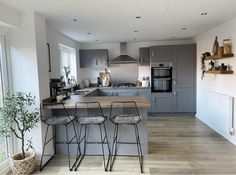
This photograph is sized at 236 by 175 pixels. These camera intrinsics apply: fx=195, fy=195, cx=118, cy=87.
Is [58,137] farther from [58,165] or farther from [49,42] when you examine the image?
[49,42]

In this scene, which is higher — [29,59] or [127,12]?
[127,12]

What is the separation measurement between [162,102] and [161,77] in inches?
30.0

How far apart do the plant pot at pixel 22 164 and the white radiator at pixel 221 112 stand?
3.57 meters

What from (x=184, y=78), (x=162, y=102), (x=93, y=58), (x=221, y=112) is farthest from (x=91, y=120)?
(x=184, y=78)

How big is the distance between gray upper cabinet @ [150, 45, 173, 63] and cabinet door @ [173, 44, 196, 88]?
146 mm

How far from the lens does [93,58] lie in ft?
20.8

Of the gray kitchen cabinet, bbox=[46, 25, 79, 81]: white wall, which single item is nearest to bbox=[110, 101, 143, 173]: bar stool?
bbox=[46, 25, 79, 81]: white wall

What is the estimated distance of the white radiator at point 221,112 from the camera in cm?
376

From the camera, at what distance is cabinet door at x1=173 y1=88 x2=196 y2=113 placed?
5848 millimetres

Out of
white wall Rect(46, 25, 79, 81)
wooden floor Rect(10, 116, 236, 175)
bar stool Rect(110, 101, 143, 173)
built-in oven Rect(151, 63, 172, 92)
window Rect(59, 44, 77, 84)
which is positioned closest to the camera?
wooden floor Rect(10, 116, 236, 175)

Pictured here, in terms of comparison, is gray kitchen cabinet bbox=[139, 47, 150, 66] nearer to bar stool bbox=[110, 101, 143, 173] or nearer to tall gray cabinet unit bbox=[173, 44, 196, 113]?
tall gray cabinet unit bbox=[173, 44, 196, 113]

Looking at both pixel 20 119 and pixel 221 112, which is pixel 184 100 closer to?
pixel 221 112

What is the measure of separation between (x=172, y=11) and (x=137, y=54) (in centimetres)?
347

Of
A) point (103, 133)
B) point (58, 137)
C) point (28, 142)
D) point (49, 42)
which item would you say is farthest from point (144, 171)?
point (49, 42)
